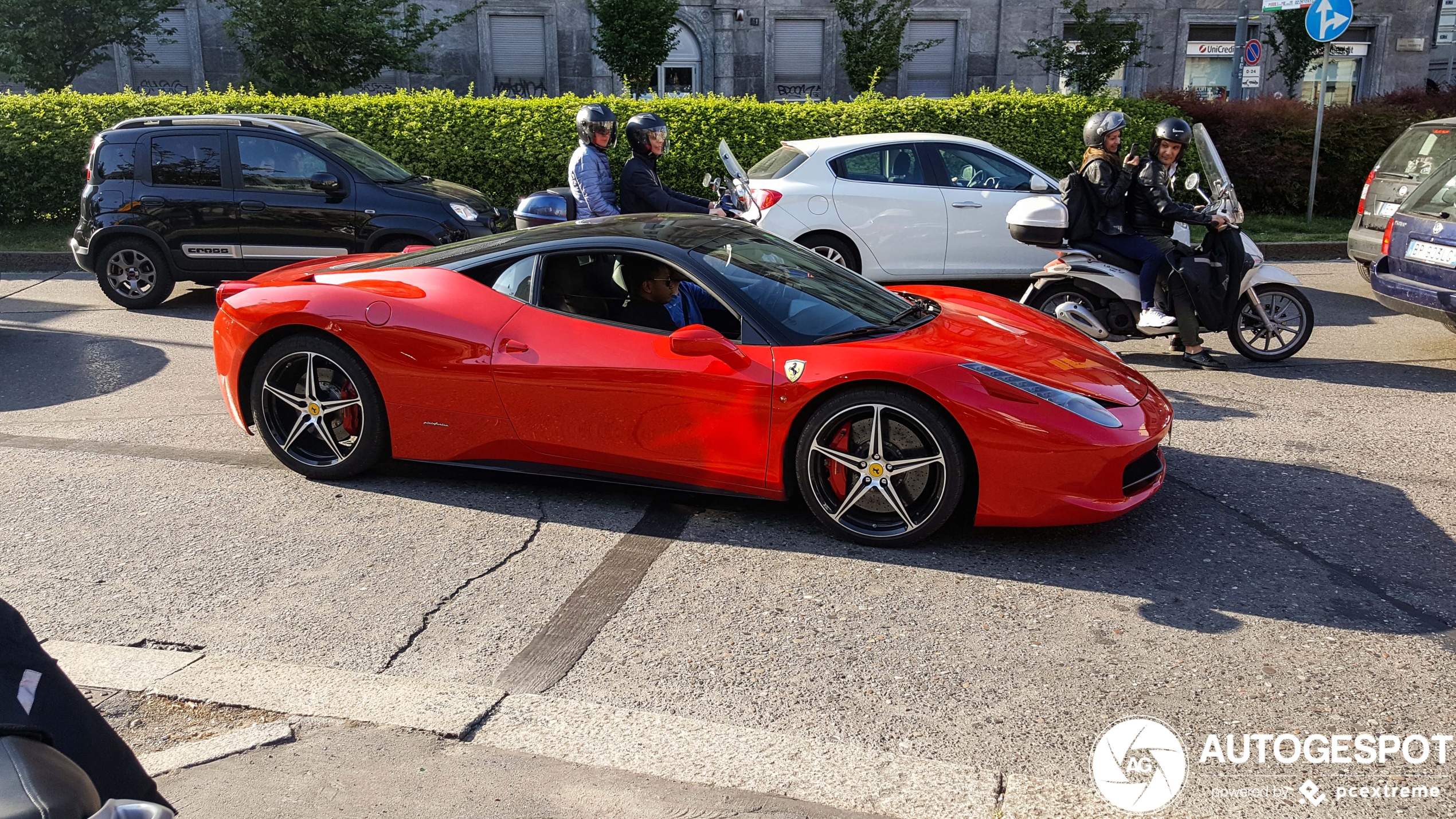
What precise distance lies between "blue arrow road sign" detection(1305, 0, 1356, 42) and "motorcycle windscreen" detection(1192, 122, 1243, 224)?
17.8 ft

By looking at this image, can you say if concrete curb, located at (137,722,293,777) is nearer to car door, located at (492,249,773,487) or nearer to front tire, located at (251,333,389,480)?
car door, located at (492,249,773,487)

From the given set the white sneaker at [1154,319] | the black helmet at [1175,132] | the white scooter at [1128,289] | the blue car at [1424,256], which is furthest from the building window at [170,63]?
the blue car at [1424,256]

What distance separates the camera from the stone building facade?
23547 mm

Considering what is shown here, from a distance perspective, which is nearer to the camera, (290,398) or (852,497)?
(852,497)

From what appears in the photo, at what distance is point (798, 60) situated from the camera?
984 inches

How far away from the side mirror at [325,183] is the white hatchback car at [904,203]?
384 cm

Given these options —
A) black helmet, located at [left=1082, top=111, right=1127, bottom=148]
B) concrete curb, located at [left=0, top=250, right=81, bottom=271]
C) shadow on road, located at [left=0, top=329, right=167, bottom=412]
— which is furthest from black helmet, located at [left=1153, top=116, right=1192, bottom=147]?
concrete curb, located at [left=0, top=250, right=81, bottom=271]

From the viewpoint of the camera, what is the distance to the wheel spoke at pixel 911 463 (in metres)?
4.53

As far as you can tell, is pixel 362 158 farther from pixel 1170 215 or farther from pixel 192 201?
pixel 1170 215

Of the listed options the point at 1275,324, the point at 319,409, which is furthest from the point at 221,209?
the point at 1275,324

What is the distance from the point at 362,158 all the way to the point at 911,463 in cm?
805

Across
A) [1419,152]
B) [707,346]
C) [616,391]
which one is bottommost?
[616,391]

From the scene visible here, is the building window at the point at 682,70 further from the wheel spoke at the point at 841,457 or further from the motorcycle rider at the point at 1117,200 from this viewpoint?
the wheel spoke at the point at 841,457

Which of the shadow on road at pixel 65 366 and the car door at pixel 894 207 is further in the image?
the car door at pixel 894 207
